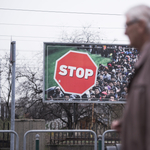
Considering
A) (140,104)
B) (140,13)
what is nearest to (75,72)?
(140,13)

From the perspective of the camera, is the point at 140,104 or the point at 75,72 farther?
the point at 75,72

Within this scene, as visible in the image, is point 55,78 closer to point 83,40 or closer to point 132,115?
point 132,115

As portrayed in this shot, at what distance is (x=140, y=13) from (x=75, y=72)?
350 inches

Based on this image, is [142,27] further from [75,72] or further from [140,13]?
[75,72]

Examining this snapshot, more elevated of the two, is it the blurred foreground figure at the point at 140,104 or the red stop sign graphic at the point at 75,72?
the red stop sign graphic at the point at 75,72

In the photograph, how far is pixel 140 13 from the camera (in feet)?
5.26

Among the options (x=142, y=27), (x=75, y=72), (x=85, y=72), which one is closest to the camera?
(x=142, y=27)

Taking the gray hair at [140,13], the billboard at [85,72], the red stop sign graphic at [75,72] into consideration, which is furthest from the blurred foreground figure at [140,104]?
the red stop sign graphic at [75,72]

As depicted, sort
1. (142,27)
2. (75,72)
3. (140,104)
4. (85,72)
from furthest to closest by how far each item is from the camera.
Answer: (85,72) < (75,72) < (142,27) < (140,104)

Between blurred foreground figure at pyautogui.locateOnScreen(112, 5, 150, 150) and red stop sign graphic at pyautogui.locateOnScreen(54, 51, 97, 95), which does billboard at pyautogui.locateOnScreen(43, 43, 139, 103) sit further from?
blurred foreground figure at pyautogui.locateOnScreen(112, 5, 150, 150)

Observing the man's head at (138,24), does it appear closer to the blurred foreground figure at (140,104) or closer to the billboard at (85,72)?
the blurred foreground figure at (140,104)

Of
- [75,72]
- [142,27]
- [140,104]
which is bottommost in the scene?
[140,104]

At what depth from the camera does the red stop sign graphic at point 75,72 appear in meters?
10.4

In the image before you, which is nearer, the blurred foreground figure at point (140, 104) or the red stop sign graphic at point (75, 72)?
the blurred foreground figure at point (140, 104)
